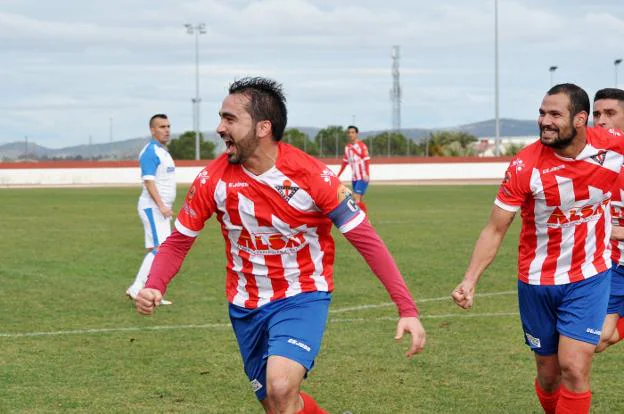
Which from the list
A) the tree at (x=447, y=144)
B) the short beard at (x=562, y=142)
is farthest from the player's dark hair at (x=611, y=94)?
the tree at (x=447, y=144)

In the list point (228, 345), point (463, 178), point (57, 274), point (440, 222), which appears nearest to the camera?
point (228, 345)

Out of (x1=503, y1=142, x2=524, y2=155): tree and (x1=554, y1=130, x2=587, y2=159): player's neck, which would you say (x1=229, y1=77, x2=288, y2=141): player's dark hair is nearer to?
(x1=554, y1=130, x2=587, y2=159): player's neck

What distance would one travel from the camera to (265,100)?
19.2 ft

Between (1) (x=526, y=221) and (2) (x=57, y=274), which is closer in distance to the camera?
(1) (x=526, y=221)

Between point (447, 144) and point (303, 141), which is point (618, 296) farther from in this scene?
point (447, 144)

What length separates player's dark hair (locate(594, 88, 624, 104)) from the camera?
7605mm

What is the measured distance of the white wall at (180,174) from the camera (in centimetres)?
5728

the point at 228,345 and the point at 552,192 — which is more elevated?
the point at 552,192

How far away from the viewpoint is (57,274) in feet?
49.6

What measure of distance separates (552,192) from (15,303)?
25.1ft

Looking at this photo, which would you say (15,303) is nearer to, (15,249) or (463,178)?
(15,249)

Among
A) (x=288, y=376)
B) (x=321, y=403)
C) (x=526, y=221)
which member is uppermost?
(x=526, y=221)

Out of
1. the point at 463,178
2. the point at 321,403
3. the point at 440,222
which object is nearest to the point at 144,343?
the point at 321,403

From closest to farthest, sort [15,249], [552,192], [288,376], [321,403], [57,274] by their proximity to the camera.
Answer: [288,376]
[552,192]
[321,403]
[57,274]
[15,249]
